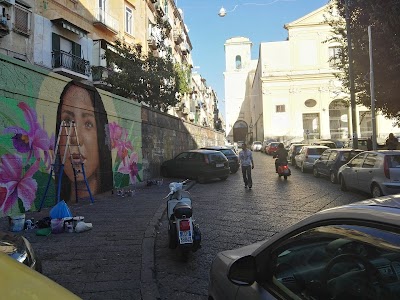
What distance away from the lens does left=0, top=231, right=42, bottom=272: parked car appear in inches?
119

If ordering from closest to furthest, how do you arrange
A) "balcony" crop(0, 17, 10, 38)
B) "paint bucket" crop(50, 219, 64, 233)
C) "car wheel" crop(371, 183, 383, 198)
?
"paint bucket" crop(50, 219, 64, 233)
"car wheel" crop(371, 183, 383, 198)
"balcony" crop(0, 17, 10, 38)

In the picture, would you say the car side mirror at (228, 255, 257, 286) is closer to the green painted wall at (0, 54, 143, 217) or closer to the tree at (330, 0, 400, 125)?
the green painted wall at (0, 54, 143, 217)

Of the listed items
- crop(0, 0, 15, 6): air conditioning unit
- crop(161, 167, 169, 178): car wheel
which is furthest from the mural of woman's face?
crop(0, 0, 15, 6): air conditioning unit

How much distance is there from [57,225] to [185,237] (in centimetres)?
271

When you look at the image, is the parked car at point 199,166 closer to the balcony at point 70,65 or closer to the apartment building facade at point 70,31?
the apartment building facade at point 70,31

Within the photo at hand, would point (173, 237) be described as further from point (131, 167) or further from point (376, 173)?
point (131, 167)

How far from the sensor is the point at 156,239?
20.1 ft

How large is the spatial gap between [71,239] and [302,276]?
4842 mm

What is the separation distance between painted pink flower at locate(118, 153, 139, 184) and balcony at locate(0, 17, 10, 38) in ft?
29.0

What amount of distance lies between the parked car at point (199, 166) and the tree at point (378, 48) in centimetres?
Result: 796

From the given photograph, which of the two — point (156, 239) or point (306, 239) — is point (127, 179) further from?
point (306, 239)

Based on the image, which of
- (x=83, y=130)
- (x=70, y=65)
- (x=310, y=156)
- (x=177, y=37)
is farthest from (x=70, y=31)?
(x=177, y=37)

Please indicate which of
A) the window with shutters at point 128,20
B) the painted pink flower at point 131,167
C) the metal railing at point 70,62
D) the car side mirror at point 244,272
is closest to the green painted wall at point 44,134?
the painted pink flower at point 131,167

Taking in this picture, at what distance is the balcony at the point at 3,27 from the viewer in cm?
1601
